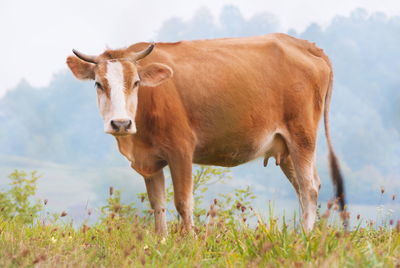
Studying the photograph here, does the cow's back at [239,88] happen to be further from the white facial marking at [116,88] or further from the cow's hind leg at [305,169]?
the white facial marking at [116,88]

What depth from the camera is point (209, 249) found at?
6.61m

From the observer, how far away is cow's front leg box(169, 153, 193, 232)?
7609 mm

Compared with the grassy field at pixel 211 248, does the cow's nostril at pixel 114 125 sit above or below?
above

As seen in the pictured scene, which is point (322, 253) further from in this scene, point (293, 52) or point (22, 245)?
point (293, 52)

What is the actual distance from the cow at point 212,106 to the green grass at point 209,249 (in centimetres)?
104

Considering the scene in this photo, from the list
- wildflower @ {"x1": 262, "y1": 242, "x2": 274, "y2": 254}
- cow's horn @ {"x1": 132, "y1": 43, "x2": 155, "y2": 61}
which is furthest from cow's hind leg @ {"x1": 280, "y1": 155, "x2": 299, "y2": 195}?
wildflower @ {"x1": 262, "y1": 242, "x2": 274, "y2": 254}

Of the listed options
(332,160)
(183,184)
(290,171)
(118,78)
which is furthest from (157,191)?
(332,160)

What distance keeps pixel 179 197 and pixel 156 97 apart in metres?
1.29

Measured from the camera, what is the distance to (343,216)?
532 centimetres

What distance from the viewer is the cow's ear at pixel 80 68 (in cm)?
776

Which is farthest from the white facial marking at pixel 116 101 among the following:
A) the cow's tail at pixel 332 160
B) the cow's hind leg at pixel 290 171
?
the cow's tail at pixel 332 160

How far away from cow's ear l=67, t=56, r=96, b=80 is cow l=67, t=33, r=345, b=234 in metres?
0.01

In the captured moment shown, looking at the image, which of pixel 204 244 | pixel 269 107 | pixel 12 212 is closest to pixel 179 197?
pixel 204 244

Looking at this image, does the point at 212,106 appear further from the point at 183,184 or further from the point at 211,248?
the point at 211,248
